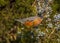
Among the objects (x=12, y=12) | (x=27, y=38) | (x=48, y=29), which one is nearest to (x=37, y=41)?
(x=27, y=38)

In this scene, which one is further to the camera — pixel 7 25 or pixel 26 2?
pixel 26 2

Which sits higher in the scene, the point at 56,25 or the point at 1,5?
the point at 1,5

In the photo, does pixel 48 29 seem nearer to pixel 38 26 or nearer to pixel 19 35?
pixel 38 26

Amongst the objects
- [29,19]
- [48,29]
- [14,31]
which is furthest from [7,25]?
[48,29]

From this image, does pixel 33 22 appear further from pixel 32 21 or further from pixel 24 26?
pixel 24 26

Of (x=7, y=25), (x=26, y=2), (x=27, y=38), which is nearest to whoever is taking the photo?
(x=27, y=38)

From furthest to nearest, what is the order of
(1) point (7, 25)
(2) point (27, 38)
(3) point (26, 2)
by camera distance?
1. (3) point (26, 2)
2. (1) point (7, 25)
3. (2) point (27, 38)

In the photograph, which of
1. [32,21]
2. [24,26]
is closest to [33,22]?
[32,21]

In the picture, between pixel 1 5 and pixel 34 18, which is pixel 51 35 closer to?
pixel 34 18

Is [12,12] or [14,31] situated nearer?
[14,31]
